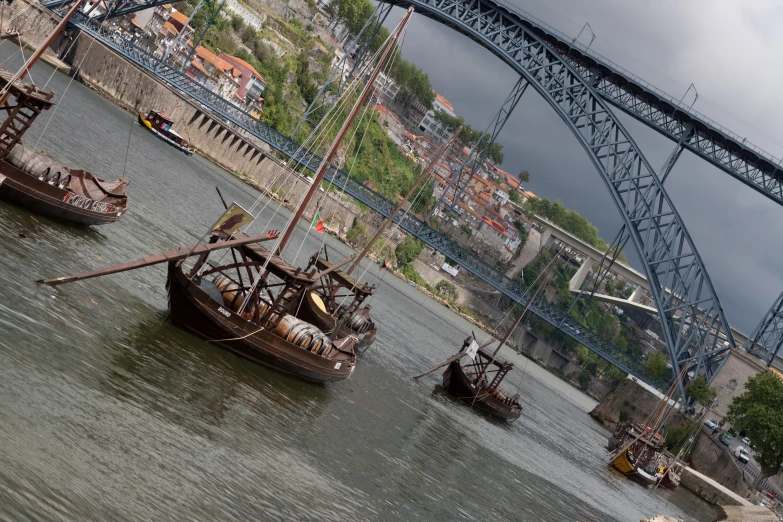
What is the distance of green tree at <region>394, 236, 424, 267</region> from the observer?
91438 mm

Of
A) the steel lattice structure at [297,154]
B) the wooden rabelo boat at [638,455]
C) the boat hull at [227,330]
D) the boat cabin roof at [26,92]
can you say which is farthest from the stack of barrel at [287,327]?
the steel lattice structure at [297,154]

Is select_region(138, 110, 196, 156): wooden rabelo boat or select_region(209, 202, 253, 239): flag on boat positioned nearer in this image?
select_region(209, 202, 253, 239): flag on boat

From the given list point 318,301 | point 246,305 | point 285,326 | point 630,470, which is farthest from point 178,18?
point 246,305

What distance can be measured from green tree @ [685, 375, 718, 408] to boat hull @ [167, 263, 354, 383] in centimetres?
3604

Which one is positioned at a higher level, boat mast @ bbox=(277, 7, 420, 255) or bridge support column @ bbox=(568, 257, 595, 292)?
bridge support column @ bbox=(568, 257, 595, 292)

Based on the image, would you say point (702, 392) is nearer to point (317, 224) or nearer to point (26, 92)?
point (317, 224)

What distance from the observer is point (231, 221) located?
19781 mm

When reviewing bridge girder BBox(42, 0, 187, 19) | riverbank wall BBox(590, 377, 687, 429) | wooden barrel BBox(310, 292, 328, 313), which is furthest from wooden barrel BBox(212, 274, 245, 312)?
bridge girder BBox(42, 0, 187, 19)

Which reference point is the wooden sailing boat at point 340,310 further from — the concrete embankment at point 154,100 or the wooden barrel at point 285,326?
the concrete embankment at point 154,100

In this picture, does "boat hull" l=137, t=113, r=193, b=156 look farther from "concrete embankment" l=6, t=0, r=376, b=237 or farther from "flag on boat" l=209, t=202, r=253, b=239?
"flag on boat" l=209, t=202, r=253, b=239

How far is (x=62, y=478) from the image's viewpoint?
11156 mm

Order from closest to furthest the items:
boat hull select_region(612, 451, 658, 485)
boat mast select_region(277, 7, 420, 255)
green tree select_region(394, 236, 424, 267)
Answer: boat mast select_region(277, 7, 420, 255) < boat hull select_region(612, 451, 658, 485) < green tree select_region(394, 236, 424, 267)

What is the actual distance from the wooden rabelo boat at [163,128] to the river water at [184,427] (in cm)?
2569

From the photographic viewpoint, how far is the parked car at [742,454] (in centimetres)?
4856
